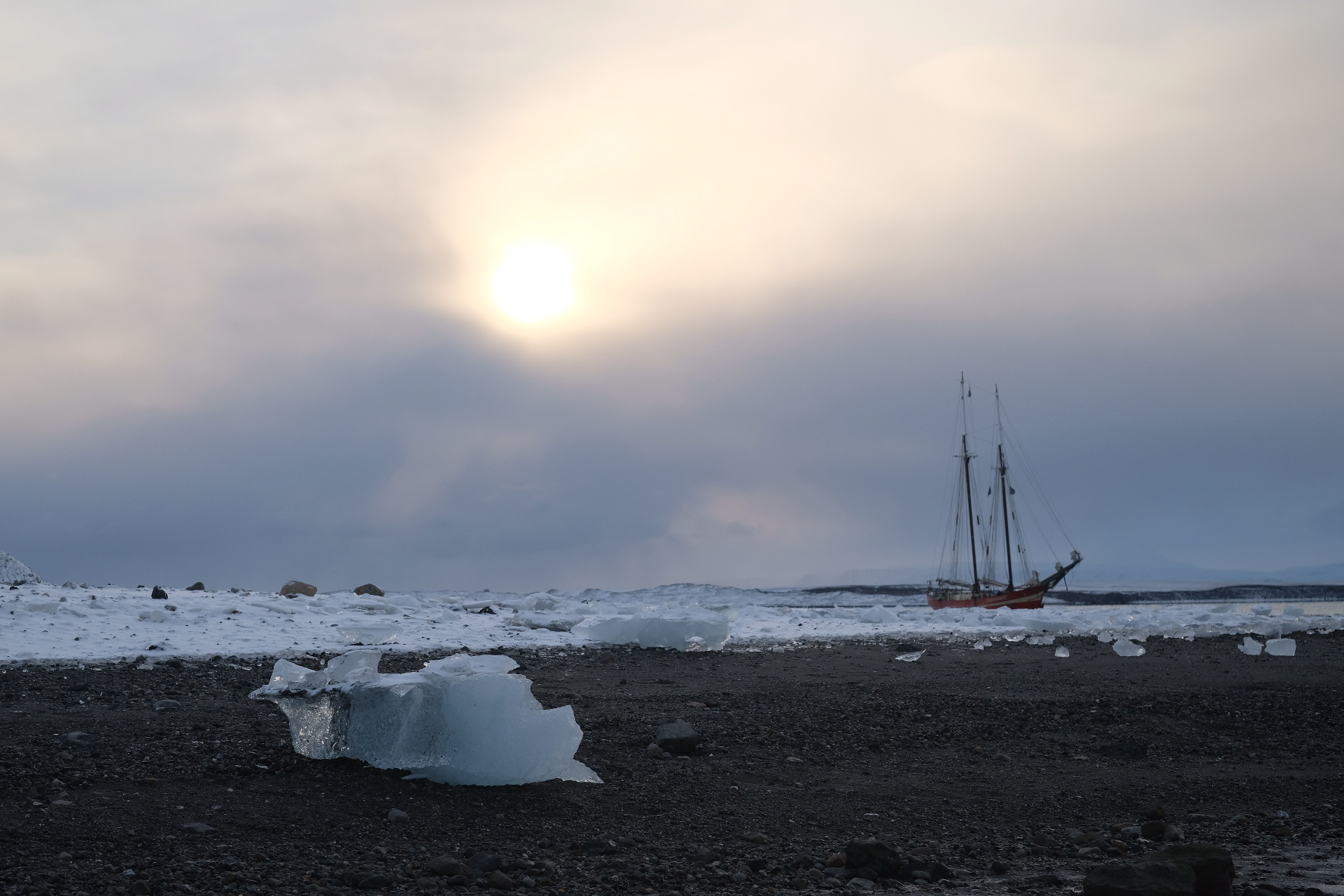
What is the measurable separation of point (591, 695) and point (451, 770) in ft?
12.4

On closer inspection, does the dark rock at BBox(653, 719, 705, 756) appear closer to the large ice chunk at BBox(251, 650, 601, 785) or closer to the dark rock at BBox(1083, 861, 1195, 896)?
the large ice chunk at BBox(251, 650, 601, 785)

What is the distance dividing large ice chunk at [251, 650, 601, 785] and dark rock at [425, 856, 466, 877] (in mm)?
1557

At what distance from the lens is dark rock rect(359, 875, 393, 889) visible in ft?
14.9

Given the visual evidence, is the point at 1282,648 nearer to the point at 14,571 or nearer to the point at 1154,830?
the point at 1154,830

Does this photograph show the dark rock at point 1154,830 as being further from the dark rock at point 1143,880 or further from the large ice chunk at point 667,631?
the large ice chunk at point 667,631

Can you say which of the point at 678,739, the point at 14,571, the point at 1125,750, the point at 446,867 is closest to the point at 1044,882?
the point at 446,867

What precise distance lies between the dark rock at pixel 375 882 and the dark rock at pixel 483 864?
1.30 ft

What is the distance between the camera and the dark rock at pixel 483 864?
4758 mm

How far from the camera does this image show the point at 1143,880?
13.6 feet

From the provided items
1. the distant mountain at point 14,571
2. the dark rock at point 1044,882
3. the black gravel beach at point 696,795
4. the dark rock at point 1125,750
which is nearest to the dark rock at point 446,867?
the black gravel beach at point 696,795

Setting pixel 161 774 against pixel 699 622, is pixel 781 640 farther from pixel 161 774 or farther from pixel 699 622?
pixel 161 774

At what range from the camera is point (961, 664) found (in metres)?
13.3

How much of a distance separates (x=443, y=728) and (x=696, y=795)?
1698mm

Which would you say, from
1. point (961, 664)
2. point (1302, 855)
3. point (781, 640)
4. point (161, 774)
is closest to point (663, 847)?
point (161, 774)
